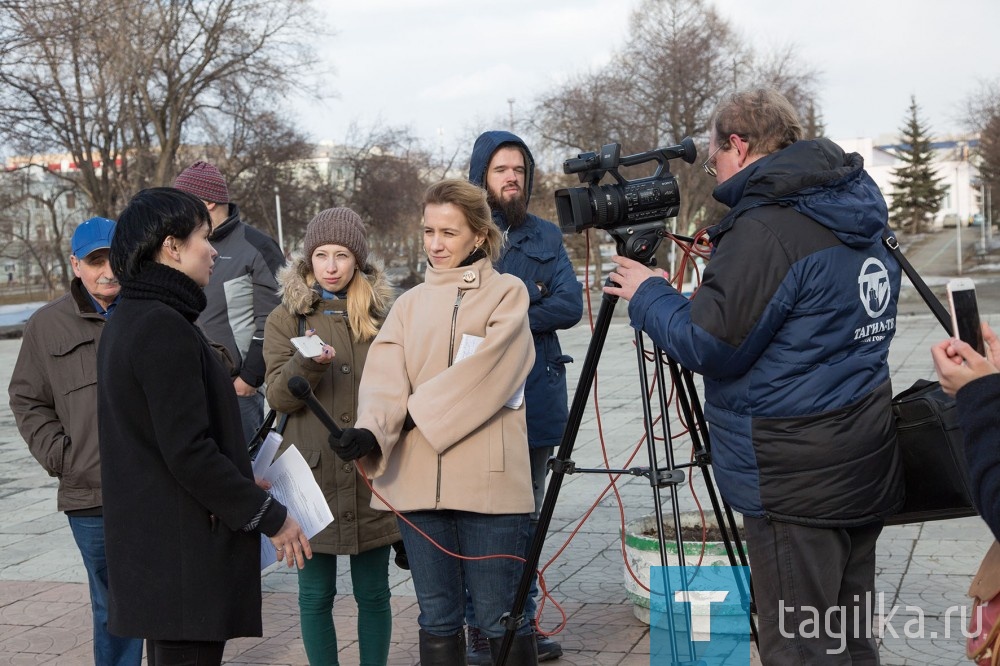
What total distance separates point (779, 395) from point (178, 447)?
153 cm

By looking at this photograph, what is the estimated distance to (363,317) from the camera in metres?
3.84

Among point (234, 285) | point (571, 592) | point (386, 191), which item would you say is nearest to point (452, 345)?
point (234, 285)

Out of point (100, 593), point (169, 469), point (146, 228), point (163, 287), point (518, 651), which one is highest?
point (146, 228)

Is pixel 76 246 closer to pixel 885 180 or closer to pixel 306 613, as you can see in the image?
pixel 306 613

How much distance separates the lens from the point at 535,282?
4.20 m

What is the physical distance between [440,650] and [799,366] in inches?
53.1

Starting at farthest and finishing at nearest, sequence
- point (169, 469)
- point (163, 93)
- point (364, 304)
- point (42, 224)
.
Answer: point (42, 224), point (163, 93), point (364, 304), point (169, 469)

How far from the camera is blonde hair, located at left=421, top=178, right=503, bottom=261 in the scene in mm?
3320

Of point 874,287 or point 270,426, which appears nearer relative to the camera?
point 874,287

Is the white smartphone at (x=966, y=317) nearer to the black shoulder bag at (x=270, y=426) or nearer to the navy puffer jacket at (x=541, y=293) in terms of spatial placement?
the navy puffer jacket at (x=541, y=293)

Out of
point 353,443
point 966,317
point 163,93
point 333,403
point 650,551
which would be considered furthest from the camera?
point 163,93

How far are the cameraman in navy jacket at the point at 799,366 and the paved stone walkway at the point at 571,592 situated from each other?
4.00 ft

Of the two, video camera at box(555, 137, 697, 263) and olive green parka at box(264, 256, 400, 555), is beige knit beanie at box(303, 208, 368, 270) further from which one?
video camera at box(555, 137, 697, 263)

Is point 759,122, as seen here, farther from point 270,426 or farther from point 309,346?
point 270,426
